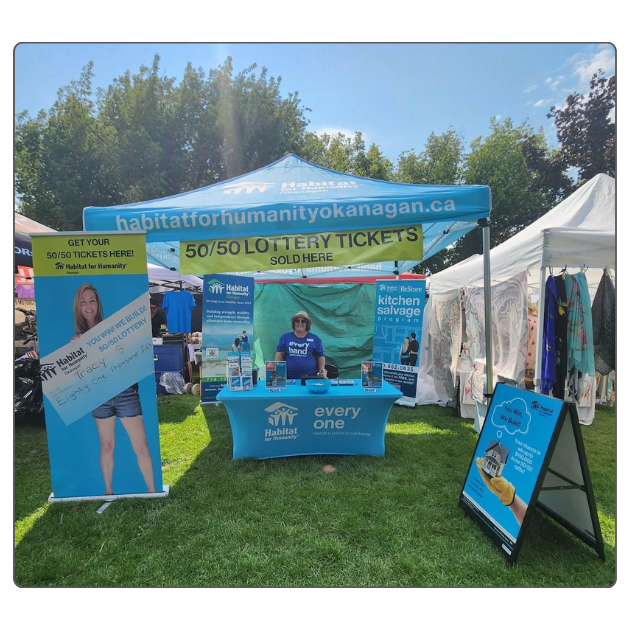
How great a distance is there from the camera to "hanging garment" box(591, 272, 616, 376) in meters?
3.18

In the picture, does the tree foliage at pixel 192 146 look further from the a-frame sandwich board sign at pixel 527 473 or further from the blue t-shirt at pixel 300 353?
the a-frame sandwich board sign at pixel 527 473

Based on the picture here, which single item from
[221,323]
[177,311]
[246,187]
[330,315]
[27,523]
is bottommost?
[27,523]

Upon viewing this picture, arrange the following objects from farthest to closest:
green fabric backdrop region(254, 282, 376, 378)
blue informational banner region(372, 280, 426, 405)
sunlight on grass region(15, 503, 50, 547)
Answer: green fabric backdrop region(254, 282, 376, 378)
blue informational banner region(372, 280, 426, 405)
sunlight on grass region(15, 503, 50, 547)

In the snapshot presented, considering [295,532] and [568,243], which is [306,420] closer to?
[295,532]

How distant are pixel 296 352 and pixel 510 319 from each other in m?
2.64

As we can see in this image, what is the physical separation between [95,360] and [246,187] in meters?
2.13

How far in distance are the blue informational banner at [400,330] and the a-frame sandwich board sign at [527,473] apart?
2.69m

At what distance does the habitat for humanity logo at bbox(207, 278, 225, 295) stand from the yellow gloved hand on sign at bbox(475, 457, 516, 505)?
4.40m

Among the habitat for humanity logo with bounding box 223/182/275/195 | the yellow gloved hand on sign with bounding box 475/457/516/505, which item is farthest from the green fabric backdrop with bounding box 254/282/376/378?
the yellow gloved hand on sign with bounding box 475/457/516/505

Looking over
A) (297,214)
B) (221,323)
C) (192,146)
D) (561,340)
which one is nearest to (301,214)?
(297,214)

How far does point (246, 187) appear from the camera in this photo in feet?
11.2

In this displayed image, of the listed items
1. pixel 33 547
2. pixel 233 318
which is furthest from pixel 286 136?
pixel 33 547

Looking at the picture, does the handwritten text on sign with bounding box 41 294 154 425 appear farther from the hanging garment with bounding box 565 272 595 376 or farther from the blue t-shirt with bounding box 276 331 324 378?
the hanging garment with bounding box 565 272 595 376

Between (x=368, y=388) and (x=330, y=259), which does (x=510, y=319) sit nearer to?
(x=368, y=388)
